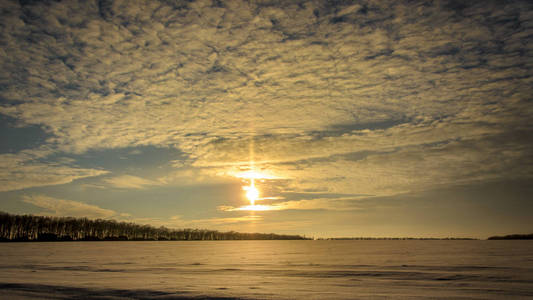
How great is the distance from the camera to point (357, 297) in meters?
9.65

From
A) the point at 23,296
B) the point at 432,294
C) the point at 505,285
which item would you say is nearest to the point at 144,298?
the point at 23,296

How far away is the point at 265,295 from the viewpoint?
9.96 meters

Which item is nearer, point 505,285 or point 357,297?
point 357,297

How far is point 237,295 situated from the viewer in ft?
32.3

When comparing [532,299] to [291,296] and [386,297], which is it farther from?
[291,296]

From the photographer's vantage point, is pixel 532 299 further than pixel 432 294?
No

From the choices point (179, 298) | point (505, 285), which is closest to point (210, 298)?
point (179, 298)

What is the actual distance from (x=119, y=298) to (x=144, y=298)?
2.18ft

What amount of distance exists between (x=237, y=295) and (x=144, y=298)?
2.43 m

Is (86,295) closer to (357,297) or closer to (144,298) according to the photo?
(144,298)

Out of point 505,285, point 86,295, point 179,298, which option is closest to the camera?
point 179,298

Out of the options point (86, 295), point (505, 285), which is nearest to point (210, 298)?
point (86, 295)

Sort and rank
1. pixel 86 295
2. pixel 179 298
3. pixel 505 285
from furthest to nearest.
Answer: pixel 505 285
pixel 86 295
pixel 179 298

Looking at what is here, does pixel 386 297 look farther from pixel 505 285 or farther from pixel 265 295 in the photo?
pixel 505 285
